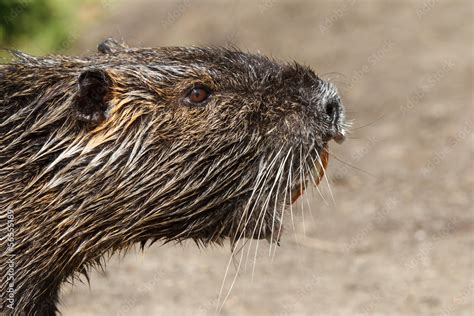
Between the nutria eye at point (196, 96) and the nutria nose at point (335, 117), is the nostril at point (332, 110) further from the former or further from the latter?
the nutria eye at point (196, 96)

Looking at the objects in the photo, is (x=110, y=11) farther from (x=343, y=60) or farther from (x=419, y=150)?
(x=419, y=150)

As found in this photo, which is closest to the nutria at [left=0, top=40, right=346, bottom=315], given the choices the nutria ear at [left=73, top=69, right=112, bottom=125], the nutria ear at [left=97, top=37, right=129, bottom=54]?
the nutria ear at [left=73, top=69, right=112, bottom=125]

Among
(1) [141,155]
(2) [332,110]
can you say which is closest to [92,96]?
(1) [141,155]

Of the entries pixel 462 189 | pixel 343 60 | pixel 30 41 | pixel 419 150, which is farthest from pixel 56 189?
pixel 343 60

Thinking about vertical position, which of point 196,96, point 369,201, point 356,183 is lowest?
point 196,96

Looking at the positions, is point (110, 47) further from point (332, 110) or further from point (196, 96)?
point (332, 110)

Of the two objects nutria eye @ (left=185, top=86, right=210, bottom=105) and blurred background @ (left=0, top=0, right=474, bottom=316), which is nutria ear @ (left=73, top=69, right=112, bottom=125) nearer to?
nutria eye @ (left=185, top=86, right=210, bottom=105)
